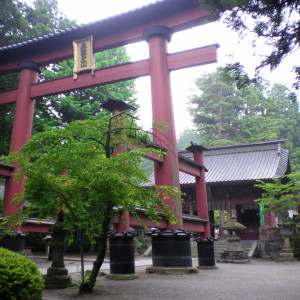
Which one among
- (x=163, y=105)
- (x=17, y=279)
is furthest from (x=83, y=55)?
(x=17, y=279)

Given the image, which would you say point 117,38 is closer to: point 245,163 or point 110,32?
point 110,32

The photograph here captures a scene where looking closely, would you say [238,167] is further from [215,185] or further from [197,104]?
[197,104]

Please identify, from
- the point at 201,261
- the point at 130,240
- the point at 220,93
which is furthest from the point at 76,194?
the point at 220,93

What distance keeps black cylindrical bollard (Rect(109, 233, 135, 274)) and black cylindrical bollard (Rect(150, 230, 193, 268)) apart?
83cm

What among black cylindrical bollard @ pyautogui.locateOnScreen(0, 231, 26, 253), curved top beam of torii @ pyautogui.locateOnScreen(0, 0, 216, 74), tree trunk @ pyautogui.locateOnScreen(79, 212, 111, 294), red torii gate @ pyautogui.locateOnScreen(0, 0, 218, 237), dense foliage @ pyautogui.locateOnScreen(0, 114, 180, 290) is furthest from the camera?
curved top beam of torii @ pyautogui.locateOnScreen(0, 0, 216, 74)

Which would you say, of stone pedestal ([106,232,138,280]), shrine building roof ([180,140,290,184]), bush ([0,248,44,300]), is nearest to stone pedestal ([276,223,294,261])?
shrine building roof ([180,140,290,184])

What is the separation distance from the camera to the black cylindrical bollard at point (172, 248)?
7660 mm

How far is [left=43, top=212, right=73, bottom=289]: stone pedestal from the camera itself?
19.5 ft

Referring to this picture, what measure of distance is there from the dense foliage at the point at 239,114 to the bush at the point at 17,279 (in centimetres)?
3075

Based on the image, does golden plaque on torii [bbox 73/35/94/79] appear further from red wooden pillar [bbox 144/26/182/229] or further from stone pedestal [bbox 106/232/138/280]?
stone pedestal [bbox 106/232/138/280]

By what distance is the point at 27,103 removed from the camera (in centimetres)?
1088

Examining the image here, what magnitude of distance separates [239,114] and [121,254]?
33.2 meters

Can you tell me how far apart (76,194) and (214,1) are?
374 centimetres

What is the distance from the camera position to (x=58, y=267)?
6.15 metres
